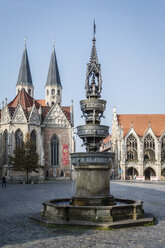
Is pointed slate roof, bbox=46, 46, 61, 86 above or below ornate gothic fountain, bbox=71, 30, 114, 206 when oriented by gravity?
above

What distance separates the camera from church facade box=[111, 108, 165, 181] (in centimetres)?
5941

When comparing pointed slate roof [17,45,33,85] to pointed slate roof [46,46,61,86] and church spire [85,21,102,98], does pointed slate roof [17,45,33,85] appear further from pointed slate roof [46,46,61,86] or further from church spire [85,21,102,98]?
church spire [85,21,102,98]

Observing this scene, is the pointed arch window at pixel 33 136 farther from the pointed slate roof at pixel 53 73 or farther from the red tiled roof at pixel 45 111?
the pointed slate roof at pixel 53 73

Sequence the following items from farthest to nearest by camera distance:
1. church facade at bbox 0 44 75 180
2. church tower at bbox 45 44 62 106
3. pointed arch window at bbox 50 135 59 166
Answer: church tower at bbox 45 44 62 106, pointed arch window at bbox 50 135 59 166, church facade at bbox 0 44 75 180

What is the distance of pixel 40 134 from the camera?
52.3m

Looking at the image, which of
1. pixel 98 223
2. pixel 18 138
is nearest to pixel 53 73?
pixel 18 138

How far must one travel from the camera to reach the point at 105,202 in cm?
1141

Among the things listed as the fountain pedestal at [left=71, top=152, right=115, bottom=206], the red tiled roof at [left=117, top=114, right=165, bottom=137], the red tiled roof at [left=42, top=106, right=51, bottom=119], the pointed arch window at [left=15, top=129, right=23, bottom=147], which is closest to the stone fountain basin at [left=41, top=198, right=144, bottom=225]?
the fountain pedestal at [left=71, top=152, right=115, bottom=206]

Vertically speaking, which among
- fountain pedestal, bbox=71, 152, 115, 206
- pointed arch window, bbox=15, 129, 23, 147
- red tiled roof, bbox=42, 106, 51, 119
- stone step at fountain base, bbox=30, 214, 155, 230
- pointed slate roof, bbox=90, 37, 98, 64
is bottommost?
stone step at fountain base, bbox=30, 214, 155, 230

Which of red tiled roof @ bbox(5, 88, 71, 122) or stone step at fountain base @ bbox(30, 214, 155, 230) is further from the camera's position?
red tiled roof @ bbox(5, 88, 71, 122)

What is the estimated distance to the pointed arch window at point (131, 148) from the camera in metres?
62.0

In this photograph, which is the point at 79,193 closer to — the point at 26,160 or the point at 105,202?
the point at 105,202

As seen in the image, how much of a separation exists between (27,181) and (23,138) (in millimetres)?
8013

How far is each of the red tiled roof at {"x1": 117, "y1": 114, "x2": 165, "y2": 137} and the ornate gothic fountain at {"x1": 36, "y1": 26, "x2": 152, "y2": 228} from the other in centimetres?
4973
